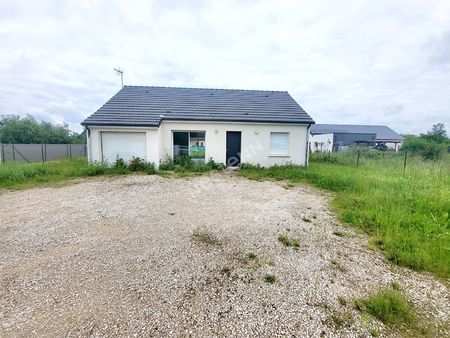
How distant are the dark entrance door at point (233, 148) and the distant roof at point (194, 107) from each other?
33.0 inches

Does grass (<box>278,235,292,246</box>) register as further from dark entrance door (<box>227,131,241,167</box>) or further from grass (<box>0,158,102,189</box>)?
grass (<box>0,158,102,189</box>)

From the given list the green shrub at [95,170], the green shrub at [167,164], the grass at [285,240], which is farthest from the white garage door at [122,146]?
the grass at [285,240]

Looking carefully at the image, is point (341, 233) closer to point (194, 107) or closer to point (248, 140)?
point (248, 140)

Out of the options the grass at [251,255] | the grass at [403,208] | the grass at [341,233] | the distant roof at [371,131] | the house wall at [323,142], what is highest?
the distant roof at [371,131]

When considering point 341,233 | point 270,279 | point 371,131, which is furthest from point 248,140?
point 371,131

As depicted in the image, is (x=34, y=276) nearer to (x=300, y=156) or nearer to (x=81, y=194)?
(x=81, y=194)

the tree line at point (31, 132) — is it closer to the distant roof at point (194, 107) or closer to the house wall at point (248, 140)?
the distant roof at point (194, 107)

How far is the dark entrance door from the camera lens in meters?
11.1

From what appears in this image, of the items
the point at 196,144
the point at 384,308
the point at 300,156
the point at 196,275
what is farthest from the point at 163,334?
the point at 300,156

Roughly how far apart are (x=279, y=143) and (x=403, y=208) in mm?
7094

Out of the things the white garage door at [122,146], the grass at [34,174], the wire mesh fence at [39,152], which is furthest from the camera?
the wire mesh fence at [39,152]

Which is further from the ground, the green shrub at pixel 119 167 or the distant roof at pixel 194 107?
the distant roof at pixel 194 107

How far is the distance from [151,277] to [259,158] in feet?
30.5

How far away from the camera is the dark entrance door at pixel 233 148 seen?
36.4ft
